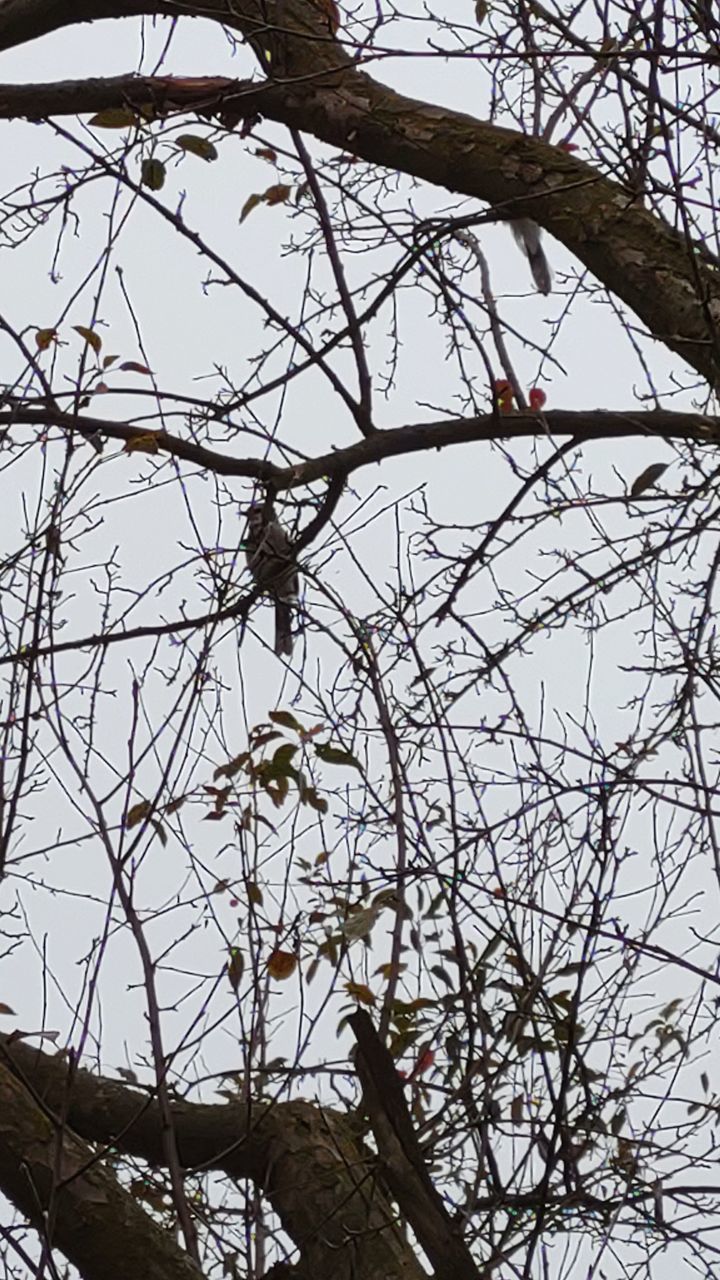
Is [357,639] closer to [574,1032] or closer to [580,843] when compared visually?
[580,843]

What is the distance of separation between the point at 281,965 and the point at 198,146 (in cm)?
117

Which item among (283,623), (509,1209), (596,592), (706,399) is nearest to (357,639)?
(283,623)

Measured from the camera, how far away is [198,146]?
7.07ft

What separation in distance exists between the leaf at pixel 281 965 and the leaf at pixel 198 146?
1.14 meters

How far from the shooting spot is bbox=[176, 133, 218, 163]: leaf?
2.15m

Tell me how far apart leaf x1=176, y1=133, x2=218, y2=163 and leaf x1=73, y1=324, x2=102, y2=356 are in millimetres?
350

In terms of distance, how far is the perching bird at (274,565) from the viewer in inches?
90.4

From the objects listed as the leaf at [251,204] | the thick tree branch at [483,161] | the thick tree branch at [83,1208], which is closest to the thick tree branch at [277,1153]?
the thick tree branch at [83,1208]

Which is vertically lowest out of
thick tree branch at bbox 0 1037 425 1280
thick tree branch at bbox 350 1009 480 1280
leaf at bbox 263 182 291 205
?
thick tree branch at bbox 350 1009 480 1280

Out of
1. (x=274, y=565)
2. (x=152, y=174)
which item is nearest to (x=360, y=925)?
(x=274, y=565)

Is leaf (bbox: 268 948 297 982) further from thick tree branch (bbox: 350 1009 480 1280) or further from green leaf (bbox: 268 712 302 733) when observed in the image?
green leaf (bbox: 268 712 302 733)

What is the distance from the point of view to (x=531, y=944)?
196 centimetres

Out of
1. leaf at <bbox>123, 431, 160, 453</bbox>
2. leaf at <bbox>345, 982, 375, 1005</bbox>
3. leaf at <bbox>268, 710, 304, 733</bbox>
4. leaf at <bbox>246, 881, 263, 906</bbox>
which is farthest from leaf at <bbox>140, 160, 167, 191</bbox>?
leaf at <bbox>345, 982, 375, 1005</bbox>

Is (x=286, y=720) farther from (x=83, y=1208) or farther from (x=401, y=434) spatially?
(x=83, y=1208)
